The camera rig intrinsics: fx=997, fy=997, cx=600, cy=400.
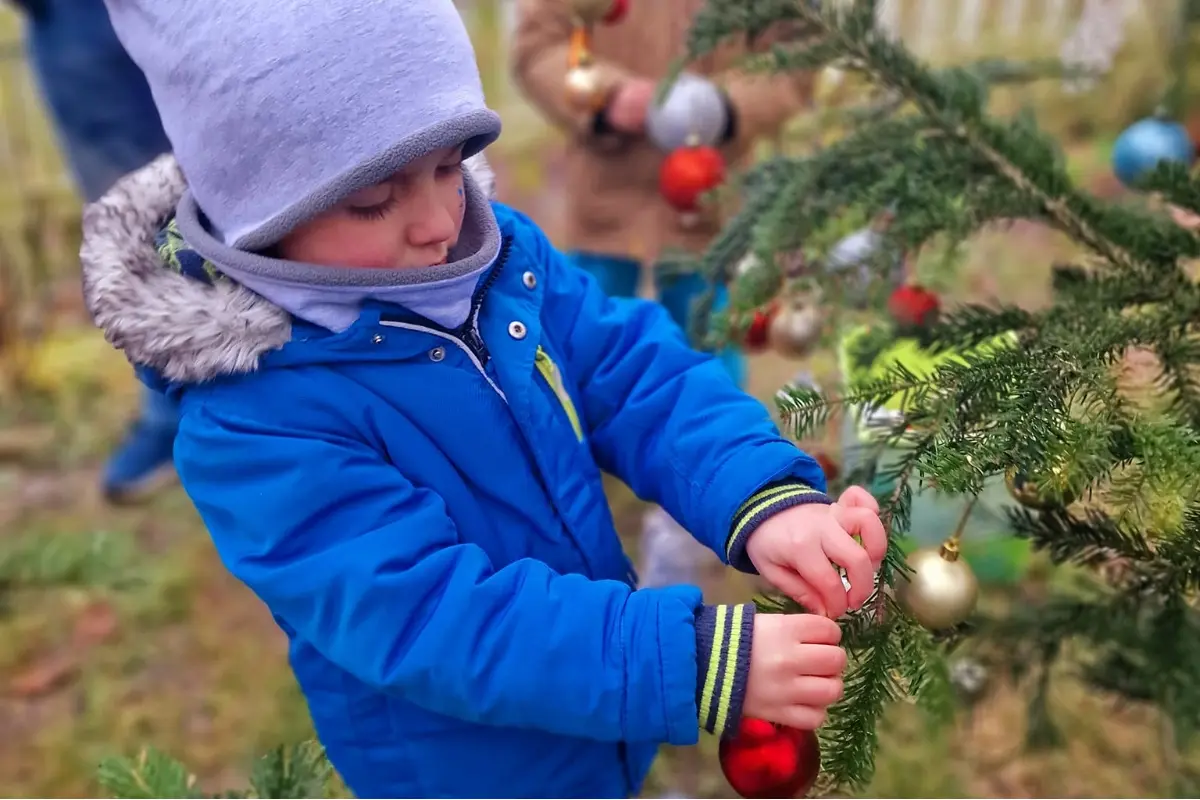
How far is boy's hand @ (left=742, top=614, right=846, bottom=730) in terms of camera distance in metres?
0.71

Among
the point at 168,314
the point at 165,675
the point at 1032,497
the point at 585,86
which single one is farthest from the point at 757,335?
the point at 165,675

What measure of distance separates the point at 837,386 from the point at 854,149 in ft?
0.87

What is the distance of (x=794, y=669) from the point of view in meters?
0.72

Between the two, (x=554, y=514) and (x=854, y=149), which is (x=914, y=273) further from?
(x=554, y=514)

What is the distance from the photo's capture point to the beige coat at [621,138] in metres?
1.83

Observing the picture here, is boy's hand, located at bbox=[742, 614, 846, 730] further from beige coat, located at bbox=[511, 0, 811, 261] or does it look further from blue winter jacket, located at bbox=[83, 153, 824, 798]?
beige coat, located at bbox=[511, 0, 811, 261]

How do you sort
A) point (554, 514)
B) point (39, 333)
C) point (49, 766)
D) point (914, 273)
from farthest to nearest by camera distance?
point (39, 333) → point (49, 766) → point (914, 273) → point (554, 514)

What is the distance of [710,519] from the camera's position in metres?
0.88

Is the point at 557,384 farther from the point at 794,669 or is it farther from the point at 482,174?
the point at 794,669

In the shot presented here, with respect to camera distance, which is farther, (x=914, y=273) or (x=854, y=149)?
(x=914, y=273)

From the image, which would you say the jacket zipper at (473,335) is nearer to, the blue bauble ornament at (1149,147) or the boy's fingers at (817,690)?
the boy's fingers at (817,690)

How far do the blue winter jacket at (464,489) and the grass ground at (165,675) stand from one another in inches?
13.9

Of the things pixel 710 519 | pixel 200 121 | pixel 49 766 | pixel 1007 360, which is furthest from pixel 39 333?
pixel 1007 360

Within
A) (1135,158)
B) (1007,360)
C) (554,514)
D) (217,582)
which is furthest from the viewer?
(217,582)
